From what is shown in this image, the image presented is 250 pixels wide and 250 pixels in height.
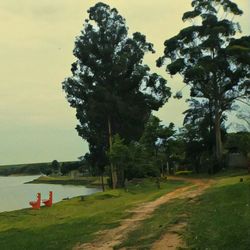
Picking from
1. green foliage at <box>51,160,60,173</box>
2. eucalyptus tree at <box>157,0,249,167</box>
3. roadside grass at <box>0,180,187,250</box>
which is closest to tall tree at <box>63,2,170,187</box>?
eucalyptus tree at <box>157,0,249,167</box>

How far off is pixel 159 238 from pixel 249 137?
28.7 meters

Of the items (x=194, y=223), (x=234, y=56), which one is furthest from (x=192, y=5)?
(x=194, y=223)

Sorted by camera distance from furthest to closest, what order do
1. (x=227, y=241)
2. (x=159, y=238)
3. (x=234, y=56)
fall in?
(x=234, y=56) < (x=159, y=238) < (x=227, y=241)

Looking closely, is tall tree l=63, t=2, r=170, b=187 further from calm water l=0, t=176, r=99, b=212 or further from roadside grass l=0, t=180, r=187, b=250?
roadside grass l=0, t=180, r=187, b=250

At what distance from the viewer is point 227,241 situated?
35.8 ft

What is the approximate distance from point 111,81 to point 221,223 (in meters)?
35.0

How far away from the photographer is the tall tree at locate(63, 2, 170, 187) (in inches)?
1833

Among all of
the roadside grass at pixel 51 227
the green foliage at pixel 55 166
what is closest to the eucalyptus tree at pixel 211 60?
the roadside grass at pixel 51 227

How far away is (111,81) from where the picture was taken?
4756 cm

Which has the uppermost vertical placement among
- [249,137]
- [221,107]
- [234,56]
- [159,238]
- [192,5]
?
[192,5]

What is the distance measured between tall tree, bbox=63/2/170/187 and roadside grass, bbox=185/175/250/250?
26732 mm

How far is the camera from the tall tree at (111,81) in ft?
153

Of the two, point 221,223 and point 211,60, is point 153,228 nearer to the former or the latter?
point 221,223

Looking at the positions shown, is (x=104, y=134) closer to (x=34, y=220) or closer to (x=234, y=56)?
(x=234, y=56)
